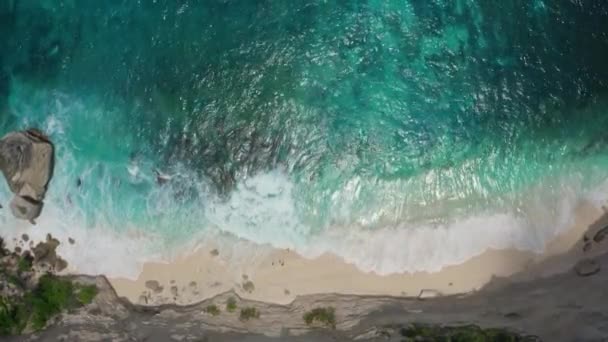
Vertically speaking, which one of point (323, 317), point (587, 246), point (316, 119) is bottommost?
point (323, 317)

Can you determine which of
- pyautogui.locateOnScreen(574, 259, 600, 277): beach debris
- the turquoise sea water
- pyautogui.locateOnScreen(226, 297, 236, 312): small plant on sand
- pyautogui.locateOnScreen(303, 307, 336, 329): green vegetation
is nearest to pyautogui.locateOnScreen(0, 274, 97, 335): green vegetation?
the turquoise sea water

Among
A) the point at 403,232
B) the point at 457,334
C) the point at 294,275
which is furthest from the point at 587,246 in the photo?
the point at 294,275

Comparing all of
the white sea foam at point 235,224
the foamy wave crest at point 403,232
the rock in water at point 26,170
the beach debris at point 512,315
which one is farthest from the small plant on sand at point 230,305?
the beach debris at point 512,315

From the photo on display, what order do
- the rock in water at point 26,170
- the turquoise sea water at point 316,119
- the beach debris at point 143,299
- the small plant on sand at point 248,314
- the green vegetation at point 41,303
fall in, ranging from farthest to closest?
the rock in water at point 26,170 < the turquoise sea water at point 316,119 < the beach debris at point 143,299 < the green vegetation at point 41,303 < the small plant on sand at point 248,314

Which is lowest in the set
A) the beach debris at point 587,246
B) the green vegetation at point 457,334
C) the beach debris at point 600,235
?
the green vegetation at point 457,334

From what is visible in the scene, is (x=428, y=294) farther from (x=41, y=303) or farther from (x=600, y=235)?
(x=41, y=303)

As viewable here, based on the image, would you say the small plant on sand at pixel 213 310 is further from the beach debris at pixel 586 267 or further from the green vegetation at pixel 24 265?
the beach debris at pixel 586 267
